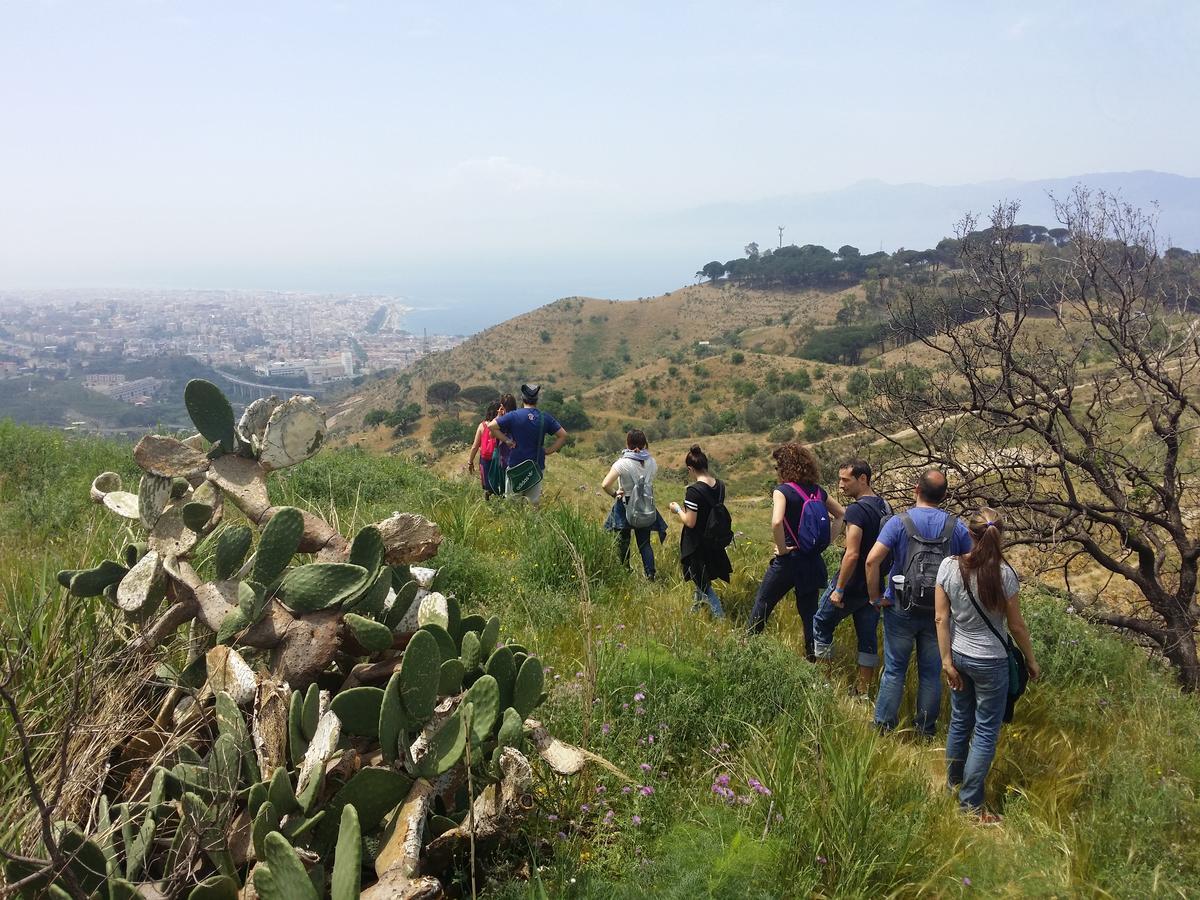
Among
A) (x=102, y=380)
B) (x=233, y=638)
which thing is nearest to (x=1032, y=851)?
(x=233, y=638)

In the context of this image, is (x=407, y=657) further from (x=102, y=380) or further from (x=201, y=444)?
(x=102, y=380)

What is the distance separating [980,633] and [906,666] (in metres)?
0.58

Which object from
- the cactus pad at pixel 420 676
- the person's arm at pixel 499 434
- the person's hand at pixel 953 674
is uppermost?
the cactus pad at pixel 420 676

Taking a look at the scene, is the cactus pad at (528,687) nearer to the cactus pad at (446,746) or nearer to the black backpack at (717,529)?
the cactus pad at (446,746)

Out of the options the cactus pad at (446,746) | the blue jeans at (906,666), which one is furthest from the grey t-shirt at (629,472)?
the cactus pad at (446,746)

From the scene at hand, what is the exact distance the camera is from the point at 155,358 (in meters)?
98.2

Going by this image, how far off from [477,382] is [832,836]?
69186mm

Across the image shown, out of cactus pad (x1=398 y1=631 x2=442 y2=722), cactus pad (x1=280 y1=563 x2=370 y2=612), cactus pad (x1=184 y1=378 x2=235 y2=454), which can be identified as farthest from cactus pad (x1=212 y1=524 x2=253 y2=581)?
cactus pad (x1=398 y1=631 x2=442 y2=722)

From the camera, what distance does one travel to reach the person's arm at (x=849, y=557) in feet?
14.8

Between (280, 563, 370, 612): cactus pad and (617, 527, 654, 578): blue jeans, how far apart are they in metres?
3.33

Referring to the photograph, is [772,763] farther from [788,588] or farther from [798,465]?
[798,465]

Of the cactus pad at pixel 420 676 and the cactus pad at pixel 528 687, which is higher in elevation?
the cactus pad at pixel 420 676

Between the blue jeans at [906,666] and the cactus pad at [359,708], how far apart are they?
2.87m

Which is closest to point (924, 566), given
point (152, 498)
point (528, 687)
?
point (528, 687)
